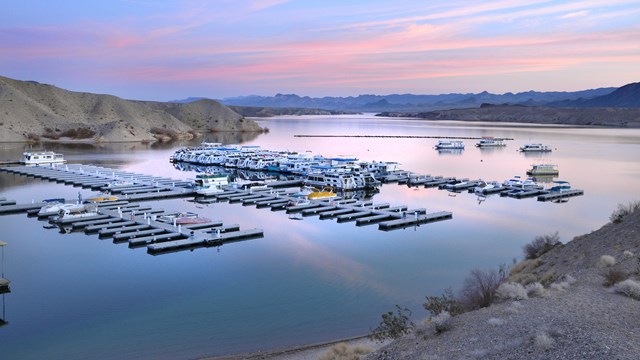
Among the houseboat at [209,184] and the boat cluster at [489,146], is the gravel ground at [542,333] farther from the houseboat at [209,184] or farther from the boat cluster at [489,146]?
the boat cluster at [489,146]

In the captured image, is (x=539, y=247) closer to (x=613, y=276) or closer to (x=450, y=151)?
(x=613, y=276)

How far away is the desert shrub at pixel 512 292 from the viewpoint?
36.7 feet

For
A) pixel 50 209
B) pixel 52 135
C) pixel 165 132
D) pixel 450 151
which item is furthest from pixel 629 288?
pixel 165 132

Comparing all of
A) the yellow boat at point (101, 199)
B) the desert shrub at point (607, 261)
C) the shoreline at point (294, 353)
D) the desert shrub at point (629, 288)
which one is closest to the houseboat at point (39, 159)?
the yellow boat at point (101, 199)

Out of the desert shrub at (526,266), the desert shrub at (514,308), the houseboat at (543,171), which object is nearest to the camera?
the desert shrub at (514,308)

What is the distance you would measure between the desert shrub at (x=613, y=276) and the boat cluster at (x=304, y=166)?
90.9 ft

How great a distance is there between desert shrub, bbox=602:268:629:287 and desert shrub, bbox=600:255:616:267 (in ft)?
3.43

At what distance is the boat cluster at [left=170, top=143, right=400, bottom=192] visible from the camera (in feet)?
139

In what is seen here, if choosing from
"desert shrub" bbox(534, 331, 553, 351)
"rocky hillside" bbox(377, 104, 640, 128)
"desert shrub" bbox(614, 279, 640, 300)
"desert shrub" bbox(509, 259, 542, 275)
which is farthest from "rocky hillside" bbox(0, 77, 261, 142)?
"desert shrub" bbox(534, 331, 553, 351)

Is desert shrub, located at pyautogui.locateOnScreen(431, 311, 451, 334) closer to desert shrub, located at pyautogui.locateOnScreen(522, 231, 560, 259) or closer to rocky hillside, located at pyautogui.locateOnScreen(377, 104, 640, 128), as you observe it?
desert shrub, located at pyautogui.locateOnScreen(522, 231, 560, 259)

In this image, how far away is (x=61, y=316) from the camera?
16656mm

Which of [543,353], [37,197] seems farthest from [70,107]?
[543,353]

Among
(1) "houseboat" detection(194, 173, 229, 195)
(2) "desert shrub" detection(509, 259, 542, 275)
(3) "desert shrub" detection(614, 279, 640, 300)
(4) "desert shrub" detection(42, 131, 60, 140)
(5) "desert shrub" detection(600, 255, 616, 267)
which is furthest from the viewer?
(4) "desert shrub" detection(42, 131, 60, 140)

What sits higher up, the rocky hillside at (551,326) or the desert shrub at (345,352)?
the rocky hillside at (551,326)
